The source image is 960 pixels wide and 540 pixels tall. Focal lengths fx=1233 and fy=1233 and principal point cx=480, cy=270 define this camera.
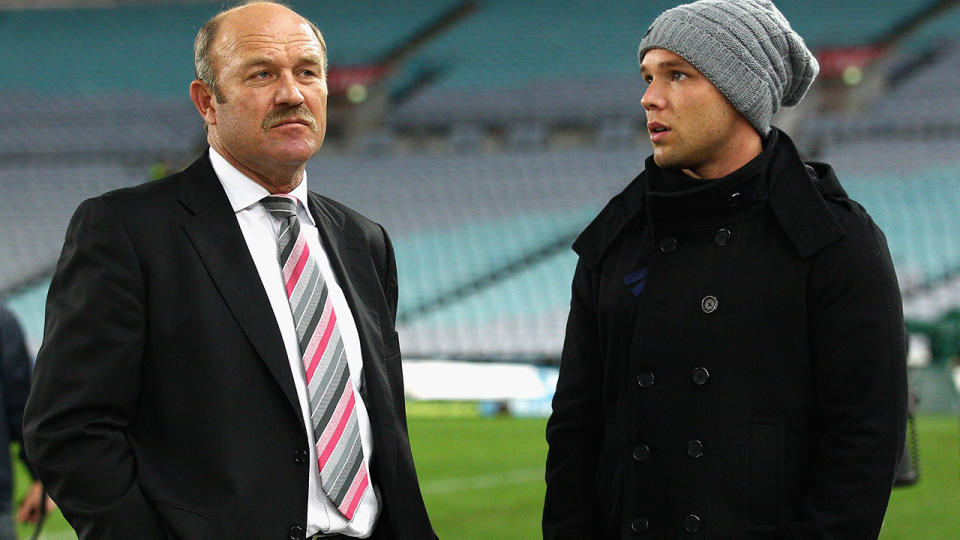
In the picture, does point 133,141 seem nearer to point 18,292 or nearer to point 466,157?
point 18,292

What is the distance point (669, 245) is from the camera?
251 centimetres

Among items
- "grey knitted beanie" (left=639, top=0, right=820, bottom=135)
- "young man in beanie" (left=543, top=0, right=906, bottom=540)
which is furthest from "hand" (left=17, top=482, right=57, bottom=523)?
"grey knitted beanie" (left=639, top=0, right=820, bottom=135)

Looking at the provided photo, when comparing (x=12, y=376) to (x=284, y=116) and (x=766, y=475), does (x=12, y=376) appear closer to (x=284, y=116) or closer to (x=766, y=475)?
(x=284, y=116)

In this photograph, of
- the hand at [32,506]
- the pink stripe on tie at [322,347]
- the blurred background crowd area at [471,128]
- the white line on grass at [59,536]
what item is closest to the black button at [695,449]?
the pink stripe on tie at [322,347]

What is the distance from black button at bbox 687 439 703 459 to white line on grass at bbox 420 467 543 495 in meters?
7.04

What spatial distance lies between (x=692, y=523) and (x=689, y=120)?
785mm

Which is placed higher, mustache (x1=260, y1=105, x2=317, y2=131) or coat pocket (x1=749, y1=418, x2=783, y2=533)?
mustache (x1=260, y1=105, x2=317, y2=131)

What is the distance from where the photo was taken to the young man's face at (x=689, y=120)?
95.3 inches

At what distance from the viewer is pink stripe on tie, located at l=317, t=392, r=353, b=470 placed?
2385 millimetres

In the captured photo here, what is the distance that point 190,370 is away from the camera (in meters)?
2.33

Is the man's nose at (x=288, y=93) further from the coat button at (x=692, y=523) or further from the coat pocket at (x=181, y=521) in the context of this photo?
the coat button at (x=692, y=523)

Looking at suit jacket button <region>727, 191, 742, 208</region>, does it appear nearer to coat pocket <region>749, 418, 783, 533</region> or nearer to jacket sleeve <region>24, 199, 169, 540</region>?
Answer: coat pocket <region>749, 418, 783, 533</region>

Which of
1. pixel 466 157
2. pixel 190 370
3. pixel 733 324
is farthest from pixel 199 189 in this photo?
pixel 466 157

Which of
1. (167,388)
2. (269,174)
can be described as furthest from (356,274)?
(167,388)
